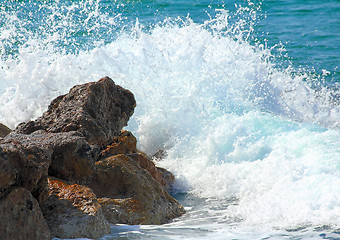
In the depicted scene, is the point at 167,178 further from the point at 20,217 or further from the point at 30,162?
the point at 20,217

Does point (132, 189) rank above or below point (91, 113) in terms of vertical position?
below

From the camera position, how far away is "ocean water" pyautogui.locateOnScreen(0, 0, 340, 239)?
4262 mm

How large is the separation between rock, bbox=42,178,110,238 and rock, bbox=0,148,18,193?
22.1 inches

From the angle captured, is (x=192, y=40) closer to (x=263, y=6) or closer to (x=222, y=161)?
(x=222, y=161)

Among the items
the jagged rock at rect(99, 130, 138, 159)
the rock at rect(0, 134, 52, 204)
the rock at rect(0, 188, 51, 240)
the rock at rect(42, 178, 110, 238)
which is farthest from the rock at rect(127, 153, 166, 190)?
the rock at rect(0, 188, 51, 240)

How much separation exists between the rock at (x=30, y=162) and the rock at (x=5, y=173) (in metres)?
0.08

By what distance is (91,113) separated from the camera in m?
4.34

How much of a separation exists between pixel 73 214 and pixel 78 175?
525 millimetres

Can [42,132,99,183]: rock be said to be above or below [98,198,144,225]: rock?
above

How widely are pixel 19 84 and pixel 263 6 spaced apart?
6.65m

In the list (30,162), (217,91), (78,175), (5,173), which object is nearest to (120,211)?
(78,175)

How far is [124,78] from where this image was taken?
7.36m

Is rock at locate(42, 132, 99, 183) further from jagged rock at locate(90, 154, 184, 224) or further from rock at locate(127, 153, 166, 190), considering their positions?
rock at locate(127, 153, 166, 190)

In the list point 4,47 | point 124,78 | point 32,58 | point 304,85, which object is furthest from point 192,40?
point 4,47
